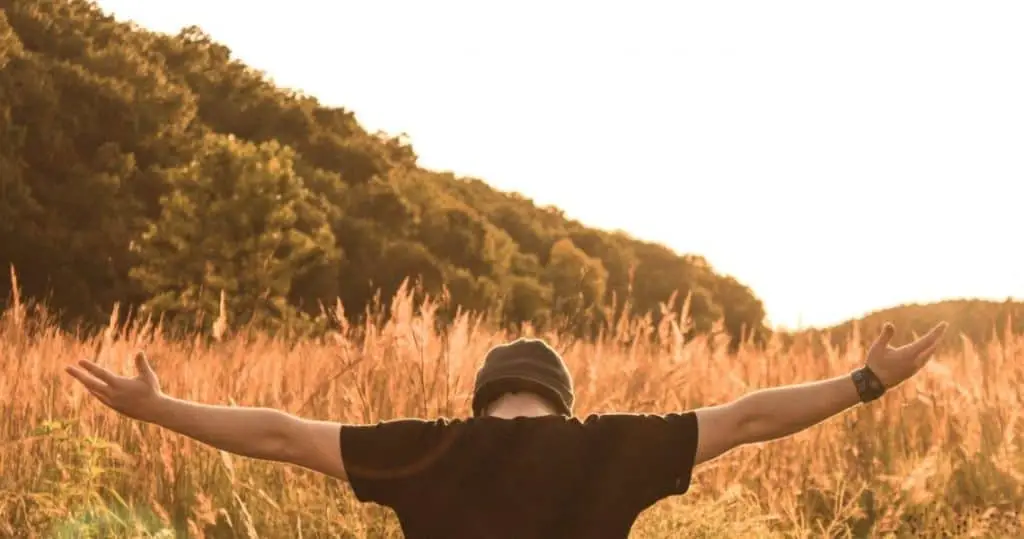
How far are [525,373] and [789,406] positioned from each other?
59cm

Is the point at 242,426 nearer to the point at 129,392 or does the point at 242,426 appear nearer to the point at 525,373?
the point at 129,392

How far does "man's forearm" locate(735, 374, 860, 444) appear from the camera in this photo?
8.32 feet

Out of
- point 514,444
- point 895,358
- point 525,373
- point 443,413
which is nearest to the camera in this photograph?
point 514,444

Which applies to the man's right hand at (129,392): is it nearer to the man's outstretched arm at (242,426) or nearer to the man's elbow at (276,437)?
the man's outstretched arm at (242,426)

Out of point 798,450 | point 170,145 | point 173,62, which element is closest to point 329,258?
point 170,145

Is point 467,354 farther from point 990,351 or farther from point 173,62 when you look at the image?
point 173,62

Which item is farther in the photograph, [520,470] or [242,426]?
[242,426]

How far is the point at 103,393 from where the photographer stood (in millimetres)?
2566

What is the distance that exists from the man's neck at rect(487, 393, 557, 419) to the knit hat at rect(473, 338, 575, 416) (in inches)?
0.7

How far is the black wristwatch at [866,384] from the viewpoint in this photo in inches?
103

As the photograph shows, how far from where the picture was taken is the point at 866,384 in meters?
2.62

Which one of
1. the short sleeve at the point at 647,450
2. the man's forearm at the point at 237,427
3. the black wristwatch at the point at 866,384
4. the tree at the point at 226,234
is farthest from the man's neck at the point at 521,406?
the tree at the point at 226,234

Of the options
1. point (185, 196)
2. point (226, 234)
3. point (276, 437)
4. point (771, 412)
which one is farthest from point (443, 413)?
point (185, 196)

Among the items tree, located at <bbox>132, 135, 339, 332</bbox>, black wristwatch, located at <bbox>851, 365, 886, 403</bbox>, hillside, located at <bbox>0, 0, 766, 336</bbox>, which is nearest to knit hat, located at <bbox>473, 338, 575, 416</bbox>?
black wristwatch, located at <bbox>851, 365, 886, 403</bbox>
